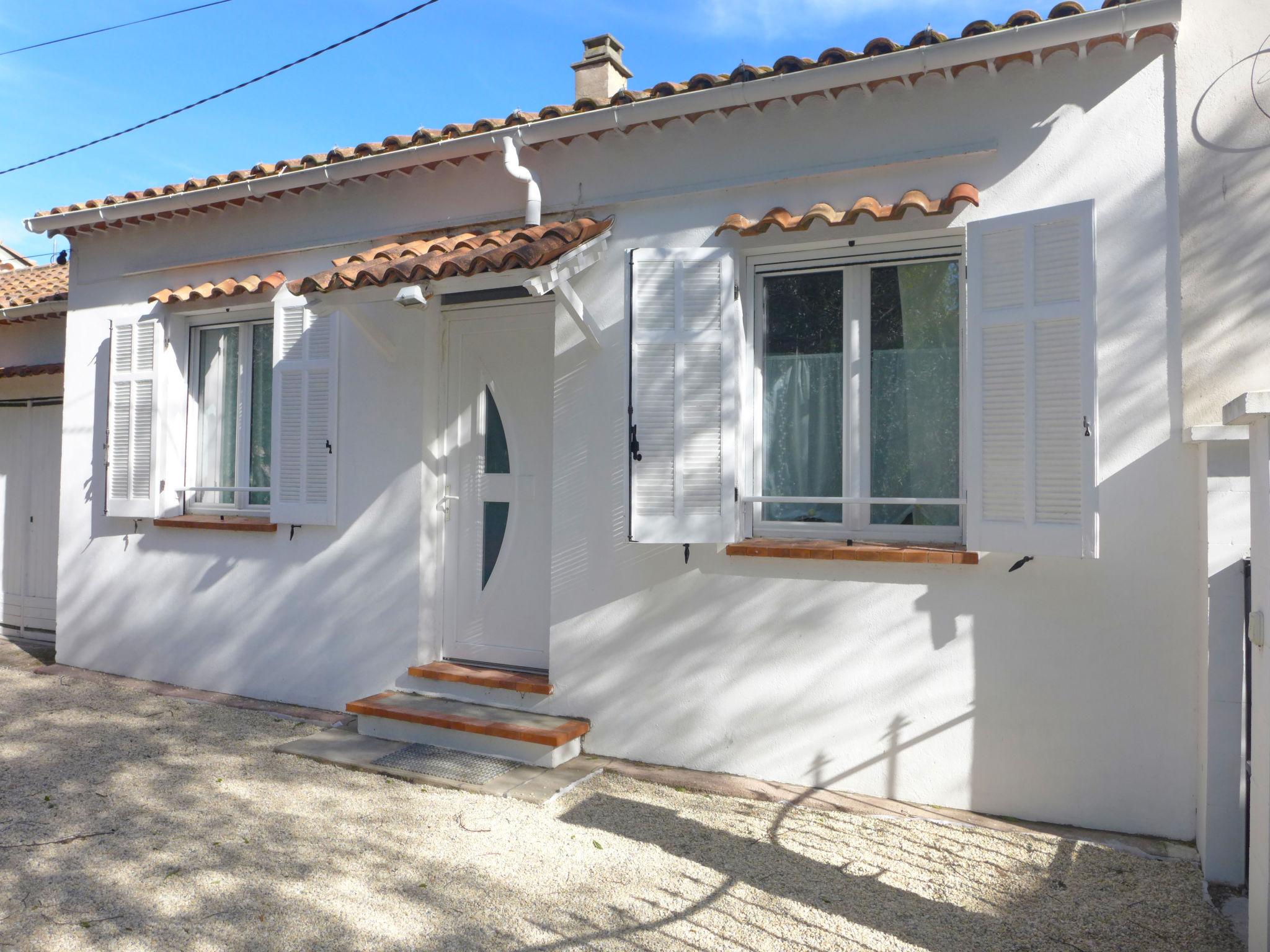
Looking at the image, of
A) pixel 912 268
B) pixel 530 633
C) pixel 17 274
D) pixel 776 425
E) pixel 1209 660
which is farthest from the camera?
pixel 17 274

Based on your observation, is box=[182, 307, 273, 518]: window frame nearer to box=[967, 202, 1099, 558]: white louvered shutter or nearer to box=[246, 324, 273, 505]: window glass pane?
box=[246, 324, 273, 505]: window glass pane

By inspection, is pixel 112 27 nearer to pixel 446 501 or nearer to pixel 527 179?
pixel 527 179

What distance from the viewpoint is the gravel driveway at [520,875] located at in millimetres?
3059

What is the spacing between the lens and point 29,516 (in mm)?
8156

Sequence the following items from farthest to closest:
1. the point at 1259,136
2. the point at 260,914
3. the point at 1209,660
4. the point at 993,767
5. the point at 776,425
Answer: the point at 776,425 → the point at 993,767 → the point at 1259,136 → the point at 1209,660 → the point at 260,914

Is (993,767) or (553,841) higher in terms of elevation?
(993,767)

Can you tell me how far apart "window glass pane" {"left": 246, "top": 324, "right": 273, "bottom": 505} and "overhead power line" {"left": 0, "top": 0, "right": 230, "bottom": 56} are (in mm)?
3243

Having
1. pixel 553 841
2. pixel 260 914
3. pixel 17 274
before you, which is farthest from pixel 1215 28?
pixel 17 274

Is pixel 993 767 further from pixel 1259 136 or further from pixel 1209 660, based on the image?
pixel 1259 136

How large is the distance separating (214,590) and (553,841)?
12.6 feet

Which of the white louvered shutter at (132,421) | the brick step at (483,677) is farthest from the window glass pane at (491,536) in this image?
the white louvered shutter at (132,421)

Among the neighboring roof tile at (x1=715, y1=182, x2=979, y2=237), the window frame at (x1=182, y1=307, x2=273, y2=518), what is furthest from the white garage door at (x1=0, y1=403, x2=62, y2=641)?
the neighboring roof tile at (x1=715, y1=182, x2=979, y2=237)

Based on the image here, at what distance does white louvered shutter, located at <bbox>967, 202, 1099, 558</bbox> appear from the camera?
3793mm

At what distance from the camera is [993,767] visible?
13.4ft
